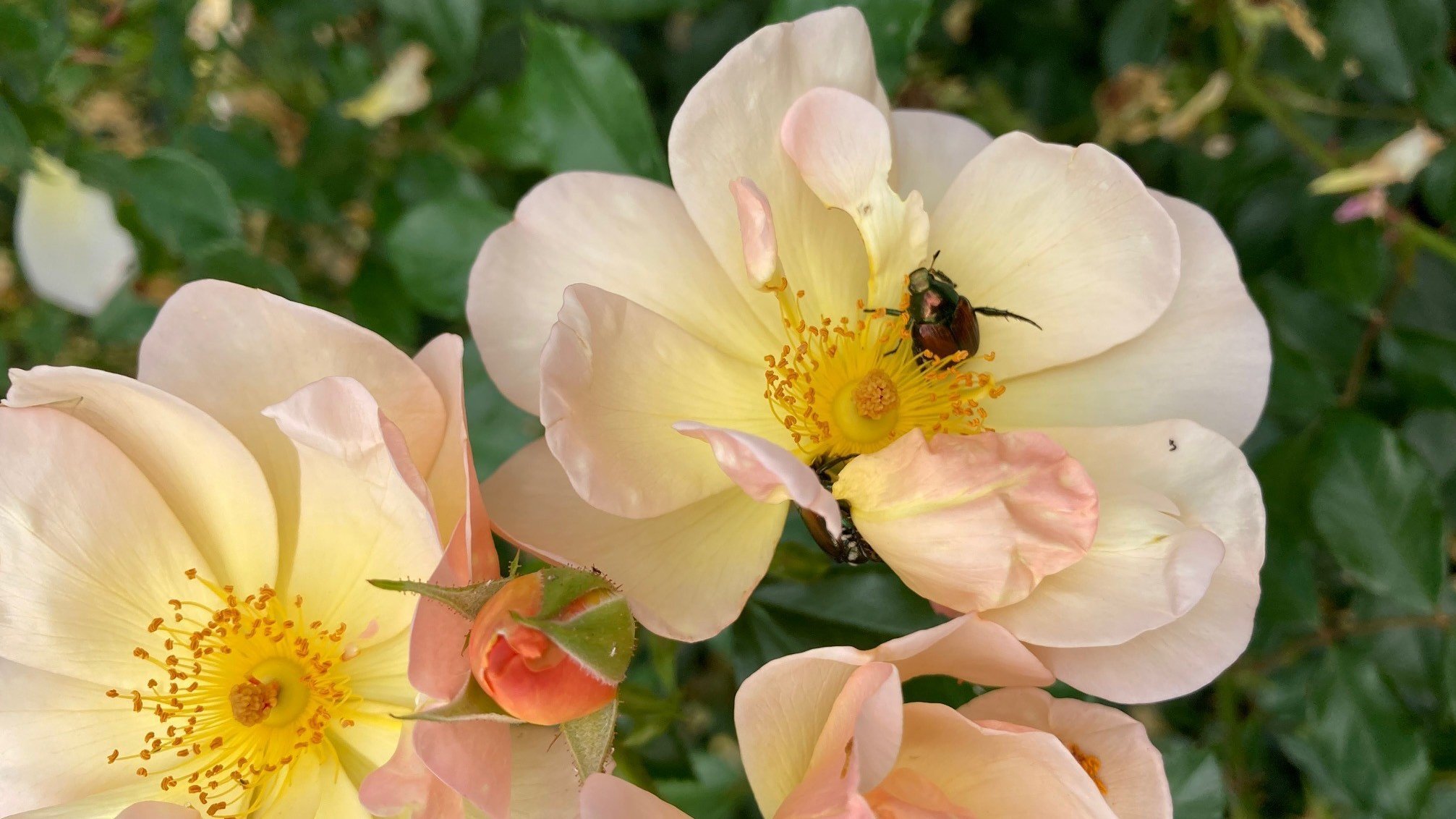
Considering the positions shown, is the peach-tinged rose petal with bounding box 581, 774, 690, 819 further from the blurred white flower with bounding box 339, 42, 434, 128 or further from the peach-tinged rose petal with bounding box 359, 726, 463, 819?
the blurred white flower with bounding box 339, 42, 434, 128

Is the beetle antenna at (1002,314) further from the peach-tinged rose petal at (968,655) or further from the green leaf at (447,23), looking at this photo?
the green leaf at (447,23)

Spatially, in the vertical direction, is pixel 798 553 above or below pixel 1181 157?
above

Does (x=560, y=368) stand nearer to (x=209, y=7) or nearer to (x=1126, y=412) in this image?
(x=1126, y=412)

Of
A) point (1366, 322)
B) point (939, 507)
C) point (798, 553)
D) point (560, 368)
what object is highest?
point (560, 368)

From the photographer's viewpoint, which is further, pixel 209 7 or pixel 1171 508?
pixel 209 7

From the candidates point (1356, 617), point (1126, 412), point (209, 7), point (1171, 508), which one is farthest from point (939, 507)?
point (209, 7)

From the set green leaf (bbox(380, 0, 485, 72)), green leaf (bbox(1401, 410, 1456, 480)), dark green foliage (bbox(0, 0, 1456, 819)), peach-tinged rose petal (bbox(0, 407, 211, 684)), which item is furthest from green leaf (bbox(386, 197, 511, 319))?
green leaf (bbox(1401, 410, 1456, 480))
